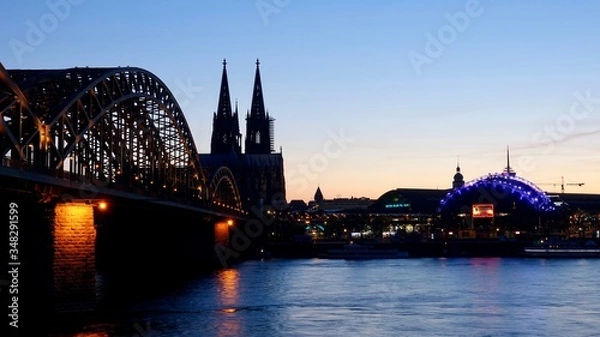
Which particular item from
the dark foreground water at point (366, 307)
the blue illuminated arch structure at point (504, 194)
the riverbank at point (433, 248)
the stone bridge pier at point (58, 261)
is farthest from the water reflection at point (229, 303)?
the blue illuminated arch structure at point (504, 194)

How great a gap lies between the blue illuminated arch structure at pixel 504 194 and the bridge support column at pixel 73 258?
12001 cm

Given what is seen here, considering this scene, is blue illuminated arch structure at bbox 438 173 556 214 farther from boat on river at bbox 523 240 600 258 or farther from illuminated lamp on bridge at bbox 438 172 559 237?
boat on river at bbox 523 240 600 258

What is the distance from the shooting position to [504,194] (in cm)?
16412

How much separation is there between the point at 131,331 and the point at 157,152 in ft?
127

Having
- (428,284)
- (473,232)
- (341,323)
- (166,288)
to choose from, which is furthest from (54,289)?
(473,232)

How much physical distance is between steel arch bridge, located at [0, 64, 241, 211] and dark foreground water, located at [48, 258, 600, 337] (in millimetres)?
7881

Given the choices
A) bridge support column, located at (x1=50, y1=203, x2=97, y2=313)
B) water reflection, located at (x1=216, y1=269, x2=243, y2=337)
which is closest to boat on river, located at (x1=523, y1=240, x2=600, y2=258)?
water reflection, located at (x1=216, y1=269, x2=243, y2=337)

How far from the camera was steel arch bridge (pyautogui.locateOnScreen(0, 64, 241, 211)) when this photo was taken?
47.9 meters

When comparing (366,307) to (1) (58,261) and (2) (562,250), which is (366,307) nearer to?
(1) (58,261)

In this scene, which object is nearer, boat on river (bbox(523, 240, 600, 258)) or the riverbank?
boat on river (bbox(523, 240, 600, 258))

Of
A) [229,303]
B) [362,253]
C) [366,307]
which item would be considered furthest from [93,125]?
[362,253]

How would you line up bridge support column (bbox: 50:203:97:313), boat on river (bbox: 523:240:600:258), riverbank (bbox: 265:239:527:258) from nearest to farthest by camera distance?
bridge support column (bbox: 50:203:97:313) < boat on river (bbox: 523:240:600:258) < riverbank (bbox: 265:239:527:258)

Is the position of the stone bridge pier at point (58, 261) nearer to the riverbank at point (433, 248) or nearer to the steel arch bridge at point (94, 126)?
the steel arch bridge at point (94, 126)

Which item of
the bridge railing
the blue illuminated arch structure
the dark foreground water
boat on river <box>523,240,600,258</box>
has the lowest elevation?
the dark foreground water
